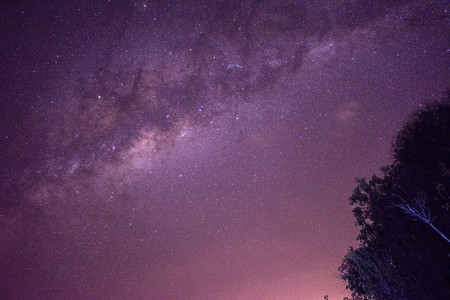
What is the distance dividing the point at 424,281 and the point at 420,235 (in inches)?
107

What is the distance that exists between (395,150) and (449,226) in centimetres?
623

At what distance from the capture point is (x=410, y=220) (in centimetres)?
1925

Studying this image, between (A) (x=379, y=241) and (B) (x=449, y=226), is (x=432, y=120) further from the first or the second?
(A) (x=379, y=241)

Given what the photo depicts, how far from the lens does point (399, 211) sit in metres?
19.9

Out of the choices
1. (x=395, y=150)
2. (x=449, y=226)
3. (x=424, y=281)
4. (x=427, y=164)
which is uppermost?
(x=395, y=150)

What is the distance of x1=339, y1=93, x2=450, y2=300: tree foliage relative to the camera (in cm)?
1778

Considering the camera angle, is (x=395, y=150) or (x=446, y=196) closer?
(x=446, y=196)

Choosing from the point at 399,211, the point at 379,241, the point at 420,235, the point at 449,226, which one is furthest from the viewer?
the point at 379,241

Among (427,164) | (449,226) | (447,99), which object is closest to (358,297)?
(449,226)

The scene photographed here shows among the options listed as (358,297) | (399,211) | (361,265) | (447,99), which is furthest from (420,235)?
(447,99)

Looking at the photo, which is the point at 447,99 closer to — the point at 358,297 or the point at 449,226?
the point at 449,226

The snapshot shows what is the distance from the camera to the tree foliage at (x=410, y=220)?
1778 centimetres

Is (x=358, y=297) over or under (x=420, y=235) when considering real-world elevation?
under

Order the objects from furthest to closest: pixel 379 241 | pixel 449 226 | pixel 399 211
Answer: pixel 379 241, pixel 399 211, pixel 449 226
